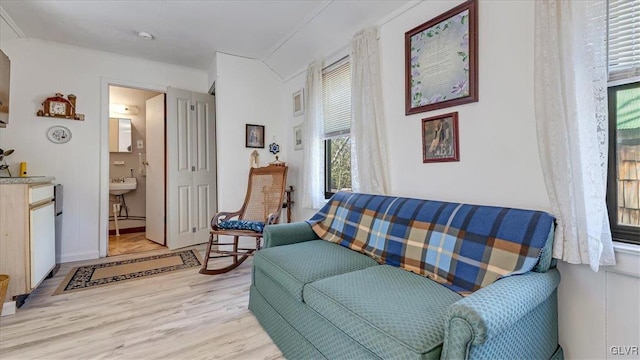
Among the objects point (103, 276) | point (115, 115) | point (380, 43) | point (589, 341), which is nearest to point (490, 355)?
point (589, 341)

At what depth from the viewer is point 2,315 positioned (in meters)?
2.04

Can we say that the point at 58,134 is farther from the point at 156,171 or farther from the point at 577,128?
the point at 577,128

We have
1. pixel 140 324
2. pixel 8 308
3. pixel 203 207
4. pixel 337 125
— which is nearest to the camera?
pixel 140 324

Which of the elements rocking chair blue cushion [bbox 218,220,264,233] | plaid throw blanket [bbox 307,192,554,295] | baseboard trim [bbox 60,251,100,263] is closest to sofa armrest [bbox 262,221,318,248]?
plaid throw blanket [bbox 307,192,554,295]

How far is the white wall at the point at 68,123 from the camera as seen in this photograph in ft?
10.0

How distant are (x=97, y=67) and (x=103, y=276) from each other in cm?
241

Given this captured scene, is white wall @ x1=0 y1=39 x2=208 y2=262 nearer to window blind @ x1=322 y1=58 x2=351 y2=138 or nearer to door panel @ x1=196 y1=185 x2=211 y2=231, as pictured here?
door panel @ x1=196 y1=185 x2=211 y2=231

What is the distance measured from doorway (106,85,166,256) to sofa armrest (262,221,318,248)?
2.67 m

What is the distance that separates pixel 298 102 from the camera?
3.62 metres

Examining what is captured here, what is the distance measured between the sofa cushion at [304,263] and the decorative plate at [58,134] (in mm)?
2897

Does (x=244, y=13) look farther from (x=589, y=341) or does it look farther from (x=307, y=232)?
(x=589, y=341)

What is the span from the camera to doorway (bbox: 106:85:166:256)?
4.14m

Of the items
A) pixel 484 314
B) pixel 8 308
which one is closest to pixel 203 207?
pixel 8 308

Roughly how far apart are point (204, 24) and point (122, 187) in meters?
2.99
